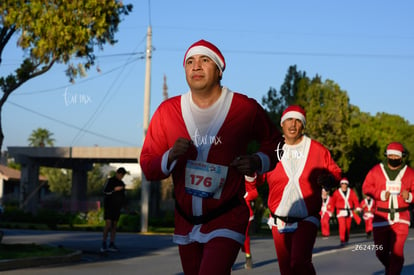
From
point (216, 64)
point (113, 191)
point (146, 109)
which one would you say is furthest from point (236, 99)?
point (146, 109)

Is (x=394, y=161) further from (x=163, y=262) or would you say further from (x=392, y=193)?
(x=163, y=262)

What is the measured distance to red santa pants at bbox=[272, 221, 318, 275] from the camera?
812 centimetres

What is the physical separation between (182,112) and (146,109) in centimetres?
2680

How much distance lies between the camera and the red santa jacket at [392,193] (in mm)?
10977

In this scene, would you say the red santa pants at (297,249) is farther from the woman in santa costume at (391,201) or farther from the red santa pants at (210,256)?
the red santa pants at (210,256)

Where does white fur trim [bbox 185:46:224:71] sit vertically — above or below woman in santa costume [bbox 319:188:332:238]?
above

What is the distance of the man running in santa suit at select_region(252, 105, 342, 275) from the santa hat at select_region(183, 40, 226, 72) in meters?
3.17

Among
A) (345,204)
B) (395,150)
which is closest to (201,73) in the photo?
(395,150)

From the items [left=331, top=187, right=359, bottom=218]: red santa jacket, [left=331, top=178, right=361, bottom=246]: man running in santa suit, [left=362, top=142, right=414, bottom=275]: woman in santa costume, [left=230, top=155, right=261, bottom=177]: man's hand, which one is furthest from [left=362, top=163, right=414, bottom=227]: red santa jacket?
[left=331, top=187, right=359, bottom=218]: red santa jacket

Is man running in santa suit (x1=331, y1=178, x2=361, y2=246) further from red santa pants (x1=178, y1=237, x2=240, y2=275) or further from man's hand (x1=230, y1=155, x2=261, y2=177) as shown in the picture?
man's hand (x1=230, y1=155, x2=261, y2=177)

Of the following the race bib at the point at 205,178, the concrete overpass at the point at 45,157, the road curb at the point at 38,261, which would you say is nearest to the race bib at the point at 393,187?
the road curb at the point at 38,261

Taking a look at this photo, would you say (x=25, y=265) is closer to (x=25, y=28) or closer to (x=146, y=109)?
(x=25, y=28)

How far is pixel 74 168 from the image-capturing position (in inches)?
2121

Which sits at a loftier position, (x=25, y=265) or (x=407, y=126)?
(x=407, y=126)
